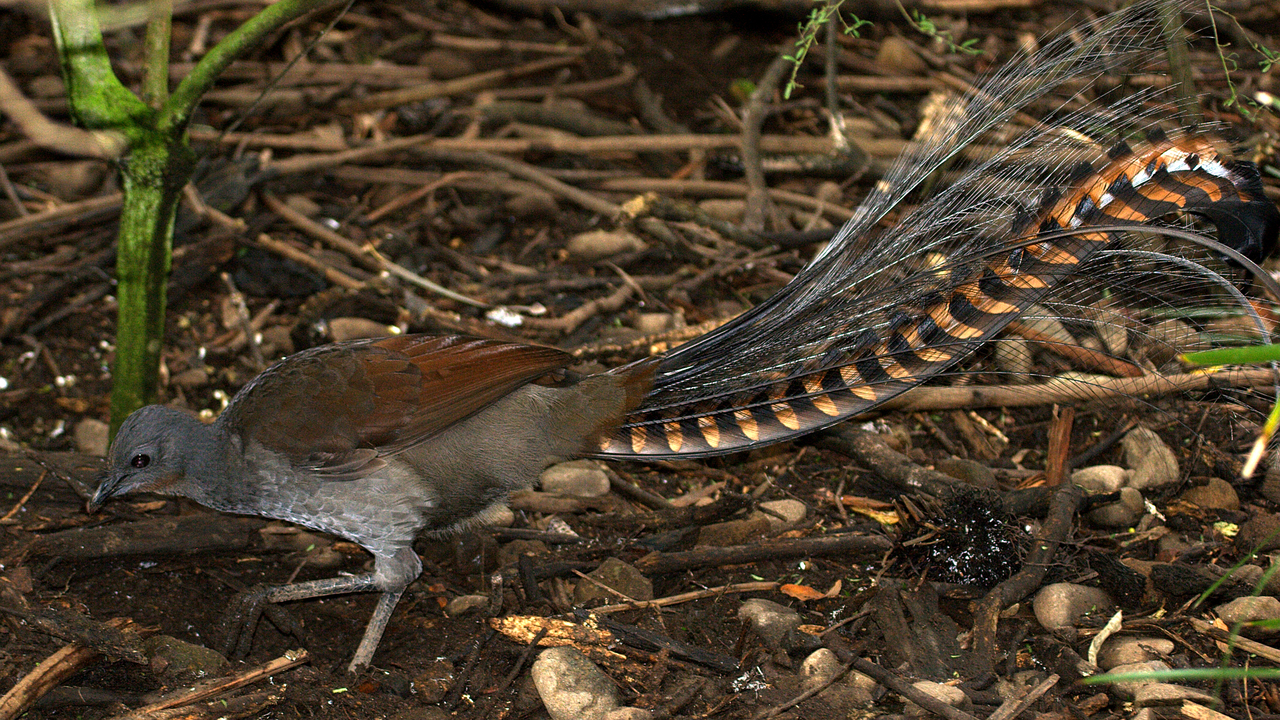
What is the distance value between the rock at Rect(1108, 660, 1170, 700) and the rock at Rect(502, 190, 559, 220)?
3353 mm

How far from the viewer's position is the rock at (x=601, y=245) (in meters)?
4.81

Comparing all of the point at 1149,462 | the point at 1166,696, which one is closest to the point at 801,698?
the point at 1166,696

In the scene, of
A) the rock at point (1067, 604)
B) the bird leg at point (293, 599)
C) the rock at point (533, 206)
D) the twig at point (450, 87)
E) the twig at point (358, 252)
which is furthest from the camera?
the twig at point (450, 87)

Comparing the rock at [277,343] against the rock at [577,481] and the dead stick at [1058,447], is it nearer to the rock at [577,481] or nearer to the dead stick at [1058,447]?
the rock at [577,481]

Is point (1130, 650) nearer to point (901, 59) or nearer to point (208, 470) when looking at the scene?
point (208, 470)

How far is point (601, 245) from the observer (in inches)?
190

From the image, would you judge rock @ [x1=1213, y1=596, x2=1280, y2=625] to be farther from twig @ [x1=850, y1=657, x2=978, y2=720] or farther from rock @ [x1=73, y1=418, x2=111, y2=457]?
rock @ [x1=73, y1=418, x2=111, y2=457]

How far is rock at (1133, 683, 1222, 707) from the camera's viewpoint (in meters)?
2.46

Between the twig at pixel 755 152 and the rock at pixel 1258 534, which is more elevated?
the twig at pixel 755 152

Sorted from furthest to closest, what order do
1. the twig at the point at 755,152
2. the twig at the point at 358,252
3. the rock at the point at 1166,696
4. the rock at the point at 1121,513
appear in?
the twig at the point at 755,152
the twig at the point at 358,252
the rock at the point at 1121,513
the rock at the point at 1166,696

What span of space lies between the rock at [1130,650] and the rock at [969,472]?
28.6 inches

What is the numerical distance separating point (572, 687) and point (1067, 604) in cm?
140

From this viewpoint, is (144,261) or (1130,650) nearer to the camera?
(1130,650)

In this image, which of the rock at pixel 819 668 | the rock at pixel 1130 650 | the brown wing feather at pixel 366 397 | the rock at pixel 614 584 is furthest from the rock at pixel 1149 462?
the brown wing feather at pixel 366 397
